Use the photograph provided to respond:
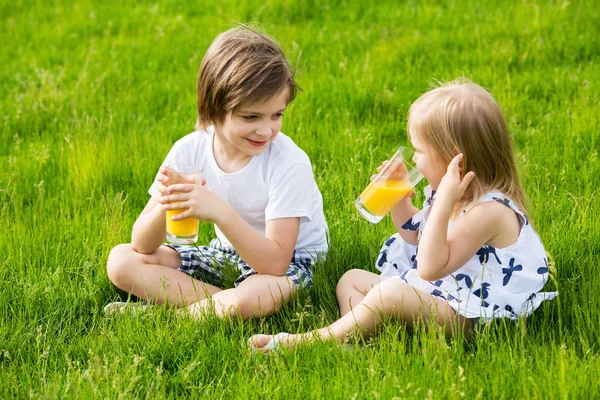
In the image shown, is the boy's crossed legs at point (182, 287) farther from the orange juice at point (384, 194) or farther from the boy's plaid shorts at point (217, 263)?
the orange juice at point (384, 194)

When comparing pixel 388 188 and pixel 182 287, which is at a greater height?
pixel 388 188

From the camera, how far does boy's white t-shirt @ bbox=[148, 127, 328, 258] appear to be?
3.51m

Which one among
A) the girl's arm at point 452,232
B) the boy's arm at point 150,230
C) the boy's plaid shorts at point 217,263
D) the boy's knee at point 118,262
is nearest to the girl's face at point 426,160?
the girl's arm at point 452,232

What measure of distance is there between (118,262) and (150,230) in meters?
0.22

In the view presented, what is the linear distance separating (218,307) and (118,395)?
0.77 m

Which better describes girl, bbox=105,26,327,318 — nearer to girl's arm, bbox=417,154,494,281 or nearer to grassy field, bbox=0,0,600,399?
grassy field, bbox=0,0,600,399

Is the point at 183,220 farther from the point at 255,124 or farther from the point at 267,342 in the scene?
the point at 267,342

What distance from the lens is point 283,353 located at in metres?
3.01

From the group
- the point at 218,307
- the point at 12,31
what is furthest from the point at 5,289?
the point at 12,31

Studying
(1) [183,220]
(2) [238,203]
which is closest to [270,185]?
(2) [238,203]

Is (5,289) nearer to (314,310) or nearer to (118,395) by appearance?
(118,395)

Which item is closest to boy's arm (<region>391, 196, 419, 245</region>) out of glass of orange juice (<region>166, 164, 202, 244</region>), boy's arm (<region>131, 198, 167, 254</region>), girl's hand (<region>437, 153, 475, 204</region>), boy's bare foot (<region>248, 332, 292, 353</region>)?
girl's hand (<region>437, 153, 475, 204</region>)

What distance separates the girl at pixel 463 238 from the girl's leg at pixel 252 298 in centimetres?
Answer: 26

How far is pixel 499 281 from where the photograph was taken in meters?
3.11
